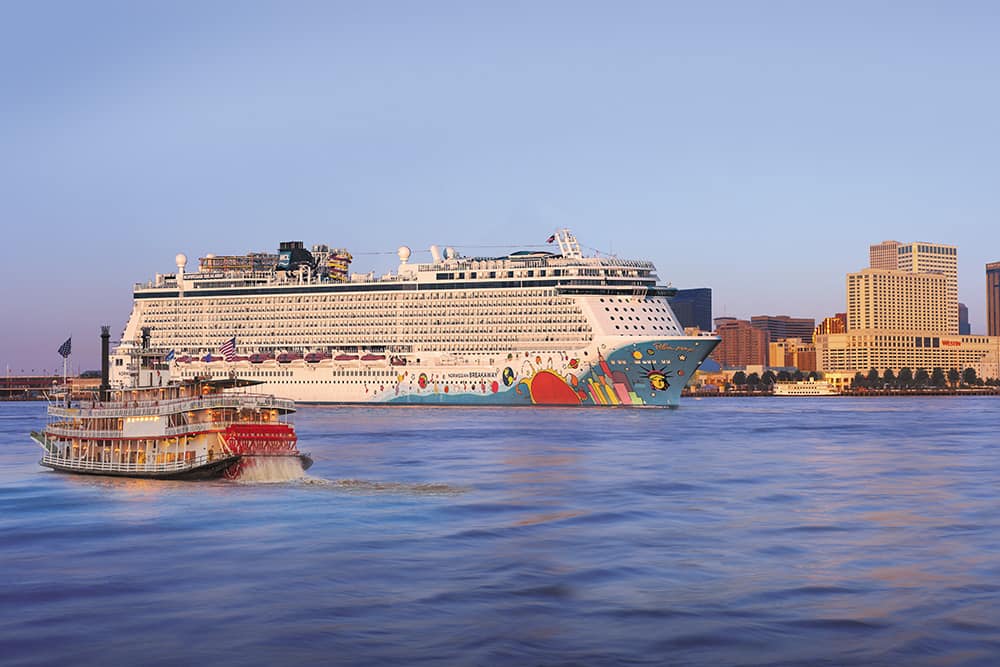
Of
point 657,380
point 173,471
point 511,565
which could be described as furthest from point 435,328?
point 511,565

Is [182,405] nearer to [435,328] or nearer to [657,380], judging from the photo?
[657,380]

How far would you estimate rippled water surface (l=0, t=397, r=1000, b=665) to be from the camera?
22016 millimetres

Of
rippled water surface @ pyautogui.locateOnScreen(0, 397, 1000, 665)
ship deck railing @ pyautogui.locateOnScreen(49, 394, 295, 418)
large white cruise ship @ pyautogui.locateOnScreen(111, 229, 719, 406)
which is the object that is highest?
large white cruise ship @ pyautogui.locateOnScreen(111, 229, 719, 406)

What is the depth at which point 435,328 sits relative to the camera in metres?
122

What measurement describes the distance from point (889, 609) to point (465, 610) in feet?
29.9

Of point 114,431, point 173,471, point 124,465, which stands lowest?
point 173,471

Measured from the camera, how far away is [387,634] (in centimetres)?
2283

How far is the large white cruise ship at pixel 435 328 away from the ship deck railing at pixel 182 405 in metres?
51.9

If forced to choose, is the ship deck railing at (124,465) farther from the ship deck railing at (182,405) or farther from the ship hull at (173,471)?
Answer: the ship deck railing at (182,405)

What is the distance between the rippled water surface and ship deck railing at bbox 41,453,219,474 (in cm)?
78

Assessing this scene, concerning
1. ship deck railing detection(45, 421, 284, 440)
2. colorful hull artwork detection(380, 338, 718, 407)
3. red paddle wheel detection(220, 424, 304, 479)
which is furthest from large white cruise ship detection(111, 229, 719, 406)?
red paddle wheel detection(220, 424, 304, 479)

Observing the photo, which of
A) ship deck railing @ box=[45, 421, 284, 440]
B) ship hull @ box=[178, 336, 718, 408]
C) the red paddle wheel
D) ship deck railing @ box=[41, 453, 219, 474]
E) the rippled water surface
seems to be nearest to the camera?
the rippled water surface

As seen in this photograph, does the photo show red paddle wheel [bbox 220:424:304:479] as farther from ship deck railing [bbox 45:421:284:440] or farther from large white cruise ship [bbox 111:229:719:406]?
large white cruise ship [bbox 111:229:719:406]

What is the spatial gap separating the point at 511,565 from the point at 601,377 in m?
78.8
